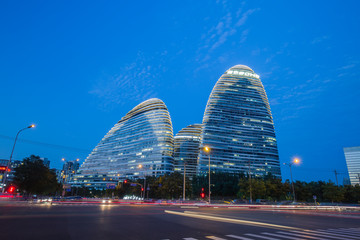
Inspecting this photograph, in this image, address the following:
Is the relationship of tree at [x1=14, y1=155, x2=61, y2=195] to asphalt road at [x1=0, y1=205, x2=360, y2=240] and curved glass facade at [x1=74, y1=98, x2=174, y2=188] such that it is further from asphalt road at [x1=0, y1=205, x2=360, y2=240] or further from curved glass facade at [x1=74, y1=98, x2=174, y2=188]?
curved glass facade at [x1=74, y1=98, x2=174, y2=188]

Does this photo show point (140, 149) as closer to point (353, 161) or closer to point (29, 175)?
point (29, 175)

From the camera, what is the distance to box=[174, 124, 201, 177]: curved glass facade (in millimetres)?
172625

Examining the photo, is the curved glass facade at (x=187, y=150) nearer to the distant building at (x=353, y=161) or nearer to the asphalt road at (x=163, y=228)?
the distant building at (x=353, y=161)

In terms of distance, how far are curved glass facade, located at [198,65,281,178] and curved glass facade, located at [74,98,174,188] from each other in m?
29.7

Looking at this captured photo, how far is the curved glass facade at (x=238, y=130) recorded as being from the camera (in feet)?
490

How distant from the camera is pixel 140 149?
16825 centimetres

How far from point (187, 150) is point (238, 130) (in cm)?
4821

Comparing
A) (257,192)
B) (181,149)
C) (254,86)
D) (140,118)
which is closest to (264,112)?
(254,86)

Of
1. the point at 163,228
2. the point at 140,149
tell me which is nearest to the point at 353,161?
the point at 140,149

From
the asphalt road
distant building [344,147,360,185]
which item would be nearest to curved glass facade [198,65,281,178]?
distant building [344,147,360,185]

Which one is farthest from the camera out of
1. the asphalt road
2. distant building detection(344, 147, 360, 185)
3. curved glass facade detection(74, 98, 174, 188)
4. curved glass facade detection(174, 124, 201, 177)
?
curved glass facade detection(174, 124, 201, 177)

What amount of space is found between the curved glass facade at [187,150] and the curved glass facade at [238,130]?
100ft

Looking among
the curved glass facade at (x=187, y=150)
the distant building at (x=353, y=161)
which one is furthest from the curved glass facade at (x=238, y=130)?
the distant building at (x=353, y=161)

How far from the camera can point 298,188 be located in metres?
74.1
